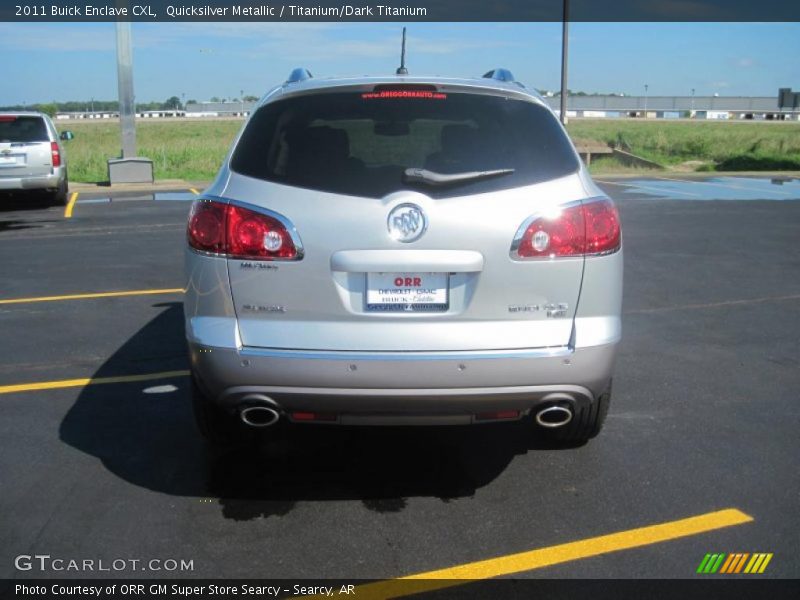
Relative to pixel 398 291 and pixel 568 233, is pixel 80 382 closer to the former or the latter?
pixel 398 291

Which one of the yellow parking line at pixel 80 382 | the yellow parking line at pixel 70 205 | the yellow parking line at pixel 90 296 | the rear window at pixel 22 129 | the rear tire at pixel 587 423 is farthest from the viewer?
the rear window at pixel 22 129

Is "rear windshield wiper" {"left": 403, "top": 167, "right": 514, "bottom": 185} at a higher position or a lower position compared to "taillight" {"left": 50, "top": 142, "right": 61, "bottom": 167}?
higher

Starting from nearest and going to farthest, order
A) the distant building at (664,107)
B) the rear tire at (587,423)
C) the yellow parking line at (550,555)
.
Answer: the yellow parking line at (550,555), the rear tire at (587,423), the distant building at (664,107)

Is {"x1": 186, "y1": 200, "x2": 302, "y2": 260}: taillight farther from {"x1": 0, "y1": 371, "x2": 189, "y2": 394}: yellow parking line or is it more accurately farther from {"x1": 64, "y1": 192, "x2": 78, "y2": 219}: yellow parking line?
{"x1": 64, "y1": 192, "x2": 78, "y2": 219}: yellow parking line

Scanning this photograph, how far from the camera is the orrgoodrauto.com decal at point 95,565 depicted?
3.22 m

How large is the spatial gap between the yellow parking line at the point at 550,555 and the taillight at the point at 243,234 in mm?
1318

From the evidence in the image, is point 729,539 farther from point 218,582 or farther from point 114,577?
point 114,577

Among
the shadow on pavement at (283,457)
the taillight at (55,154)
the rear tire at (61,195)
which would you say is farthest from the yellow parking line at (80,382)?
the rear tire at (61,195)

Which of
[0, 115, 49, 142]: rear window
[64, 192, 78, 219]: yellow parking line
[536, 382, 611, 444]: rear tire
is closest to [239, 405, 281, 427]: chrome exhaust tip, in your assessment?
[536, 382, 611, 444]: rear tire

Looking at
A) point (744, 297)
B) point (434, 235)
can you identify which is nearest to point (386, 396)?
point (434, 235)

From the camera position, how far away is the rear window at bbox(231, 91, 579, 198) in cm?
357

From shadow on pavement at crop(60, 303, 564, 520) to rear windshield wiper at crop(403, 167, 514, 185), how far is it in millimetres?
1421

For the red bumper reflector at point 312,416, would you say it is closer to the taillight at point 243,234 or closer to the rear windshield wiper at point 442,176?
the taillight at point 243,234

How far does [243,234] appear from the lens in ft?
11.6
